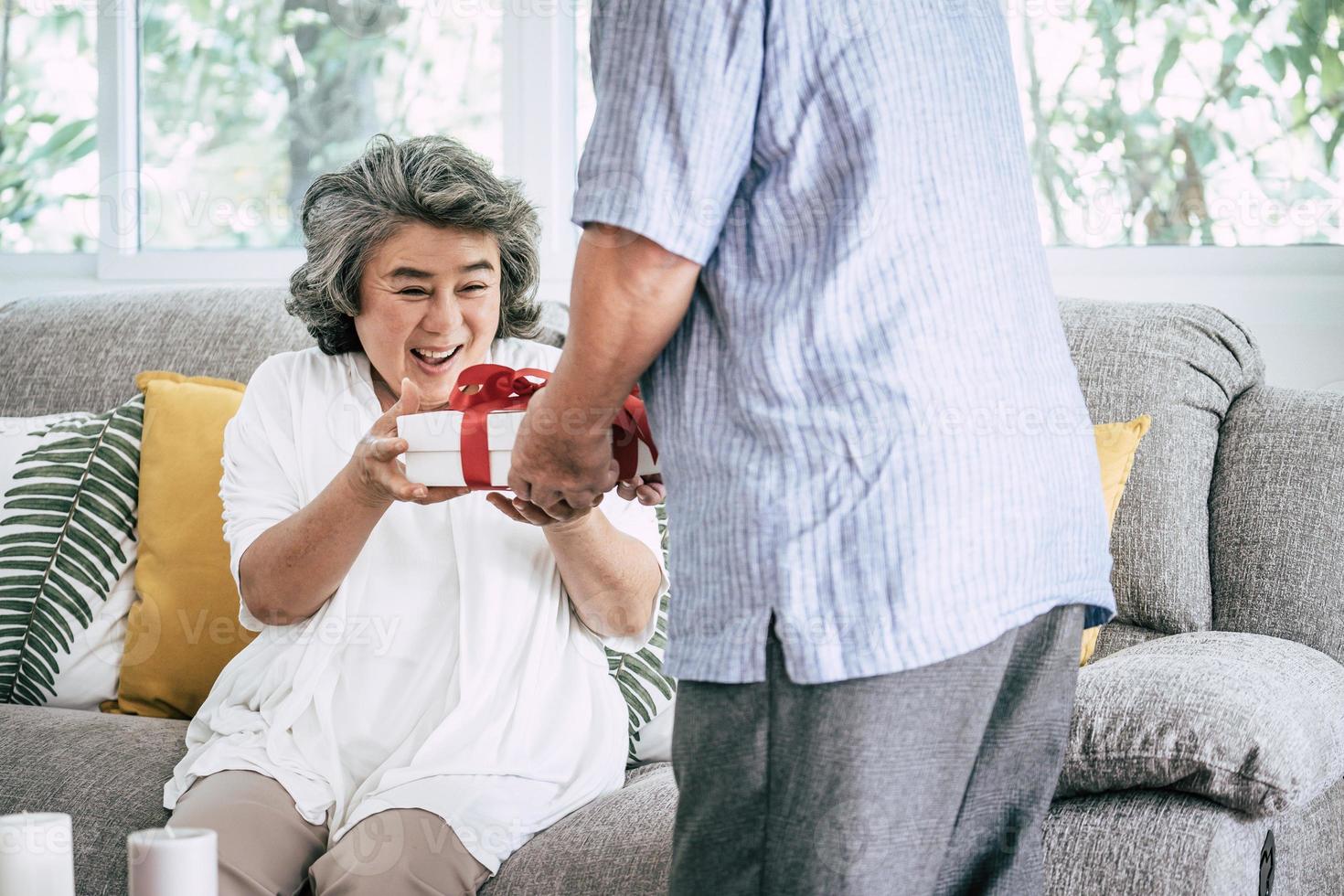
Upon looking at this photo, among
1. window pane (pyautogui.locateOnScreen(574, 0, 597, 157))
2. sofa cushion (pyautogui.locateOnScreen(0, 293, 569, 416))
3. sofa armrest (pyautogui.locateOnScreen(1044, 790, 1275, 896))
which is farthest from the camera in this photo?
window pane (pyautogui.locateOnScreen(574, 0, 597, 157))

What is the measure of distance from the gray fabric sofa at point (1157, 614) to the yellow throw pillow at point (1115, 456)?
0.05 m

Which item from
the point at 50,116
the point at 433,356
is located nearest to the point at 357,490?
the point at 433,356

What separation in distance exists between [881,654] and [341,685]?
33.9 inches

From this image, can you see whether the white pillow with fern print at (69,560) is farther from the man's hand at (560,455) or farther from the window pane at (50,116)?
the window pane at (50,116)

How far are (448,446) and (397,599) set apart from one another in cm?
33

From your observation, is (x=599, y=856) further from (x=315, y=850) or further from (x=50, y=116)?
(x=50, y=116)

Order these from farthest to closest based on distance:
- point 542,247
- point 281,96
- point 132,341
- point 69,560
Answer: point 281,96, point 542,247, point 132,341, point 69,560

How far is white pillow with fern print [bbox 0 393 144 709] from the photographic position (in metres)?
1.90

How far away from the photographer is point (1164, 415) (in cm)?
176

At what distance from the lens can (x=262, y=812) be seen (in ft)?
4.36

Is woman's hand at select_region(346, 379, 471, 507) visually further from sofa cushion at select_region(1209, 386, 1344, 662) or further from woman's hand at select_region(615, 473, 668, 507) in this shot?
sofa cushion at select_region(1209, 386, 1344, 662)

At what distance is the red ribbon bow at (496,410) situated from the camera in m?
1.17

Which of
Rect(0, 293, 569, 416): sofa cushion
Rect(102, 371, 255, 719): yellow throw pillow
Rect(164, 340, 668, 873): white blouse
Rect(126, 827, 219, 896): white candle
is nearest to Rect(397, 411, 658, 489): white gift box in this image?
Rect(164, 340, 668, 873): white blouse

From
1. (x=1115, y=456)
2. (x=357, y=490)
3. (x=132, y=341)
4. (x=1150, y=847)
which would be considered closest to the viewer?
(x=1150, y=847)
